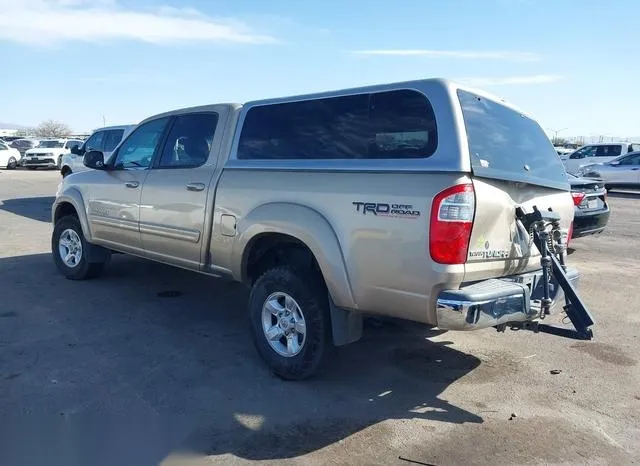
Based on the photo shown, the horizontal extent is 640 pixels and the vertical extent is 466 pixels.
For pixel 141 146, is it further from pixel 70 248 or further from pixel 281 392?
pixel 281 392

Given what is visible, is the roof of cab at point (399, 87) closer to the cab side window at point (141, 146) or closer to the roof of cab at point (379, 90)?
the roof of cab at point (379, 90)

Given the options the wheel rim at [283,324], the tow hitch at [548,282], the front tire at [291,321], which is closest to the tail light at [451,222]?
the tow hitch at [548,282]

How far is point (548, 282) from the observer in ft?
13.4

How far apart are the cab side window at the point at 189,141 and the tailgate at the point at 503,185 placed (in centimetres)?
243

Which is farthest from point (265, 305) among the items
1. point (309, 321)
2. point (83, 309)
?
point (83, 309)

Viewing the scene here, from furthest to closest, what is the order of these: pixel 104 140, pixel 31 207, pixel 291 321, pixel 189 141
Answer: pixel 31 207
pixel 104 140
pixel 189 141
pixel 291 321

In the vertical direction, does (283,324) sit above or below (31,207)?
above

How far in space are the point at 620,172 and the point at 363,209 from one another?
20.7m

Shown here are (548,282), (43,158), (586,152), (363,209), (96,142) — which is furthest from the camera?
(43,158)

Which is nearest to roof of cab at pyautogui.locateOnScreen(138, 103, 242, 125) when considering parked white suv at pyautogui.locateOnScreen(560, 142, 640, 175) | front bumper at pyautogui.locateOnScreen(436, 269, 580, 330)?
front bumper at pyautogui.locateOnScreen(436, 269, 580, 330)

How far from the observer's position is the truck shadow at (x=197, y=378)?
3.72 meters

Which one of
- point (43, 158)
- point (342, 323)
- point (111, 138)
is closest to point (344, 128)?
point (342, 323)

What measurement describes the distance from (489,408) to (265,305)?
1775 millimetres

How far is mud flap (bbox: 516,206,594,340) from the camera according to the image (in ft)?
13.0
